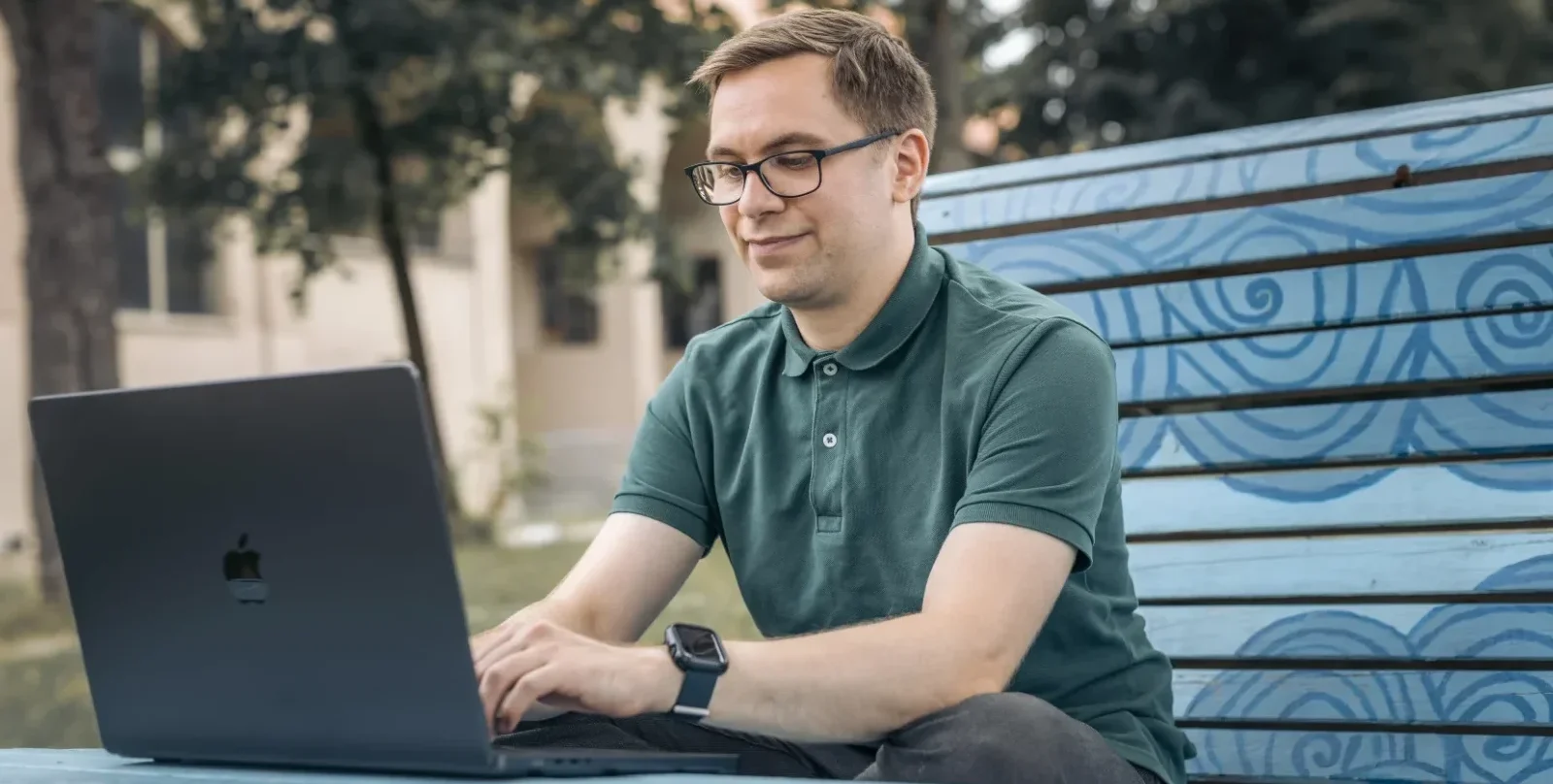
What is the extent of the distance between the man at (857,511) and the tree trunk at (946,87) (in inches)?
210

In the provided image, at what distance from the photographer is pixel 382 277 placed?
18.5m

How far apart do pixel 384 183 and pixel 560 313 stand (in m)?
12.5

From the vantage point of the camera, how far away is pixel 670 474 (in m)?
2.73

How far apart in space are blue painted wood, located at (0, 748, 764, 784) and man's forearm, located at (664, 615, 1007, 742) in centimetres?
34

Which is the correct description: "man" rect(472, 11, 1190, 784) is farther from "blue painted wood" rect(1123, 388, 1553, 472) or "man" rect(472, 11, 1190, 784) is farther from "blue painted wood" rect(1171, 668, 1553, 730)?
"blue painted wood" rect(1123, 388, 1553, 472)

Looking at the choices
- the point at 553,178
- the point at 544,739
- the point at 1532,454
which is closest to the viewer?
the point at 544,739

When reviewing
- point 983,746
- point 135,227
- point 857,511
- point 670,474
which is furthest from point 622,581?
point 135,227

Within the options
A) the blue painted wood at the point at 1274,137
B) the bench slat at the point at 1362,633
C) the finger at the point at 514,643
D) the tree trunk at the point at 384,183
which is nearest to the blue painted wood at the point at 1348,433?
the bench slat at the point at 1362,633

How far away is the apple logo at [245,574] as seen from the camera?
1.75m

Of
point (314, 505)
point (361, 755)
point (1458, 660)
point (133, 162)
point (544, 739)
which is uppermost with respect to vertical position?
point (133, 162)

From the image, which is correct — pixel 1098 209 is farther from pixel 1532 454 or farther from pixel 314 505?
pixel 314 505

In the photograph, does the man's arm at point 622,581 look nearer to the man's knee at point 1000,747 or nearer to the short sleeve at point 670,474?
the short sleeve at point 670,474

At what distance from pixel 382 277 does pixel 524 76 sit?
7.71 meters

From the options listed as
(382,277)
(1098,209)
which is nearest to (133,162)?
(382,277)
